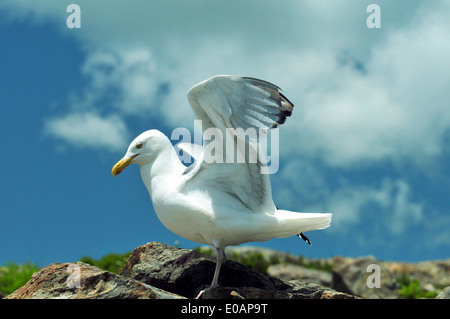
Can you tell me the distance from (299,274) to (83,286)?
12.8 meters

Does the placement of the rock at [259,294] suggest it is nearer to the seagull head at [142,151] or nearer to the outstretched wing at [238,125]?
the outstretched wing at [238,125]

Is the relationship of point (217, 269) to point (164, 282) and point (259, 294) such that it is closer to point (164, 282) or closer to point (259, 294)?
point (259, 294)

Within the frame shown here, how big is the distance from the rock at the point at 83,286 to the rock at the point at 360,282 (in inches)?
387

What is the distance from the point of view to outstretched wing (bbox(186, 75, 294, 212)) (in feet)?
21.2

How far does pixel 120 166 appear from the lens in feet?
25.1

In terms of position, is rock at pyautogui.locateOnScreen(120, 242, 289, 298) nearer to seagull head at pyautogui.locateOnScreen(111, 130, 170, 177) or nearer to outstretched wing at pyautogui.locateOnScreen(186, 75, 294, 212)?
outstretched wing at pyautogui.locateOnScreen(186, 75, 294, 212)

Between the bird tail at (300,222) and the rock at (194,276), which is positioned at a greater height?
the bird tail at (300,222)

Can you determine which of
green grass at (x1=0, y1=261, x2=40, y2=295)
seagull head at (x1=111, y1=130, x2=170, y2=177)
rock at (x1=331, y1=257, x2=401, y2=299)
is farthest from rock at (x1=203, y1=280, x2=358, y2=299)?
green grass at (x1=0, y1=261, x2=40, y2=295)

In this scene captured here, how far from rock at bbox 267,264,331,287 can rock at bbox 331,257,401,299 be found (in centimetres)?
199

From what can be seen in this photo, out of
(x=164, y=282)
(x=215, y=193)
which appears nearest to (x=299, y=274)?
(x=164, y=282)

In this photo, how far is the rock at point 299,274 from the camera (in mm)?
17703

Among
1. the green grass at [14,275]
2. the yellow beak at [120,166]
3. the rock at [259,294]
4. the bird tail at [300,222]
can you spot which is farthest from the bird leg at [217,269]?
the green grass at [14,275]

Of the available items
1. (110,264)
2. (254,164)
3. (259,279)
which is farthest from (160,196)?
(110,264)
